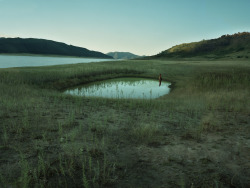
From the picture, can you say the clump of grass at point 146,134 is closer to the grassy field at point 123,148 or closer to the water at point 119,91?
the grassy field at point 123,148

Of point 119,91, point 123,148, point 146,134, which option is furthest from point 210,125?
point 119,91

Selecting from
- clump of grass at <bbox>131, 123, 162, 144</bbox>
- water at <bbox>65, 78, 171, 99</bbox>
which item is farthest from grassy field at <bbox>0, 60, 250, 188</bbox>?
water at <bbox>65, 78, 171, 99</bbox>

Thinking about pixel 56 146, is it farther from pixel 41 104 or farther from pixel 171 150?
pixel 41 104

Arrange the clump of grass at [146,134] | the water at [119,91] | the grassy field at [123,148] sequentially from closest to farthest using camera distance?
the grassy field at [123,148], the clump of grass at [146,134], the water at [119,91]

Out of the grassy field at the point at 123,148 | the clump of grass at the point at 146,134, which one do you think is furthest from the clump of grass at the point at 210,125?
the clump of grass at the point at 146,134

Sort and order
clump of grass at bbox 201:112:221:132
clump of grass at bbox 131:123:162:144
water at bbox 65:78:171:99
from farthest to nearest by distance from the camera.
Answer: water at bbox 65:78:171:99 < clump of grass at bbox 201:112:221:132 < clump of grass at bbox 131:123:162:144

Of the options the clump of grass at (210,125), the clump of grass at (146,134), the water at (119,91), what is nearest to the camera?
the clump of grass at (146,134)

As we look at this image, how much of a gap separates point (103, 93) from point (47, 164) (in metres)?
12.0

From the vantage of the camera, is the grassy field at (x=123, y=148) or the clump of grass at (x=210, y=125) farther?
the clump of grass at (x=210, y=125)

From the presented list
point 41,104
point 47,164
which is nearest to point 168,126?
point 47,164

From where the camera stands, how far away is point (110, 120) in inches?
296

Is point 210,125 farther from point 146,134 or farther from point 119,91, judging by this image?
point 119,91

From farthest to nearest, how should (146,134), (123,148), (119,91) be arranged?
1. (119,91)
2. (146,134)
3. (123,148)

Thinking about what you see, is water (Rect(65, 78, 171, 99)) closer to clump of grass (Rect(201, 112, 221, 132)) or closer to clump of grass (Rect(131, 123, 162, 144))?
clump of grass (Rect(201, 112, 221, 132))
